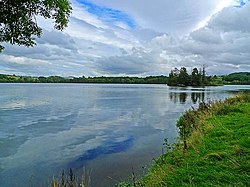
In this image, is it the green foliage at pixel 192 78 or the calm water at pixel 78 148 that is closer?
Answer: the calm water at pixel 78 148

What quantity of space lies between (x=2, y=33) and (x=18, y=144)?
Result: 29.4 feet

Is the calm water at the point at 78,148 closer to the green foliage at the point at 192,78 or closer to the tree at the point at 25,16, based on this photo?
the tree at the point at 25,16

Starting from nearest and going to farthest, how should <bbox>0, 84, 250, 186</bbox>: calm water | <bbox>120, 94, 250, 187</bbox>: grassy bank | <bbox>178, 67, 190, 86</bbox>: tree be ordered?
<bbox>120, 94, 250, 187</bbox>: grassy bank
<bbox>0, 84, 250, 186</bbox>: calm water
<bbox>178, 67, 190, 86</bbox>: tree

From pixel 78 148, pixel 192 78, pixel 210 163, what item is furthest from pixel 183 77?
pixel 210 163

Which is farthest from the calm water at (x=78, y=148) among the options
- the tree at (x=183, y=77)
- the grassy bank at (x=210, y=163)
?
the tree at (x=183, y=77)

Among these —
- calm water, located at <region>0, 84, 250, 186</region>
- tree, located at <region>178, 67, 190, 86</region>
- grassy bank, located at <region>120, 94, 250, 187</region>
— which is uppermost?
tree, located at <region>178, 67, 190, 86</region>

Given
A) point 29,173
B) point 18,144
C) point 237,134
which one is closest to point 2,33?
point 29,173

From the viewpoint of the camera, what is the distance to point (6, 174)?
11148 mm

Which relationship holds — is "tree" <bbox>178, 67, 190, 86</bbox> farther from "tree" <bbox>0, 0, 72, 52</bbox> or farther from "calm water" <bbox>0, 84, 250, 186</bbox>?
"tree" <bbox>0, 0, 72, 52</bbox>

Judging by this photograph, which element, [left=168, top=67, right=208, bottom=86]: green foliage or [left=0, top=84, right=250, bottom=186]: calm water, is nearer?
[left=0, top=84, right=250, bottom=186]: calm water

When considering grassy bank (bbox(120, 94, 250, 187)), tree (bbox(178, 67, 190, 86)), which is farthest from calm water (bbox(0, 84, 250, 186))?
tree (bbox(178, 67, 190, 86))

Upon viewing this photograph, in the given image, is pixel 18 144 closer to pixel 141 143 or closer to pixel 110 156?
pixel 110 156

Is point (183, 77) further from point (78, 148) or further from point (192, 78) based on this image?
point (78, 148)

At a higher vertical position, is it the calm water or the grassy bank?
the grassy bank
